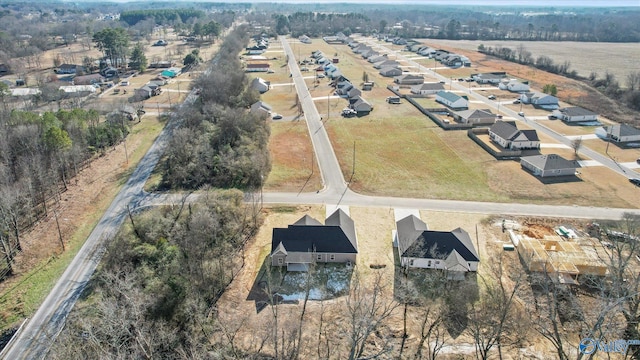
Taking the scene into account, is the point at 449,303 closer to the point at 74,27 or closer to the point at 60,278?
the point at 60,278

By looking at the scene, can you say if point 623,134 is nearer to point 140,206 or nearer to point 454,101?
point 454,101

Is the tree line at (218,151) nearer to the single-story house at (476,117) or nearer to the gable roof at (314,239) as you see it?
the gable roof at (314,239)

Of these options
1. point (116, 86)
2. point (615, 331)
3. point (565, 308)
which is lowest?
point (565, 308)

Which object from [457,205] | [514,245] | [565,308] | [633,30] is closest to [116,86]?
[457,205]

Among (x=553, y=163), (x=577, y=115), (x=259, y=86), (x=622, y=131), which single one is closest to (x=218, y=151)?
(x=553, y=163)

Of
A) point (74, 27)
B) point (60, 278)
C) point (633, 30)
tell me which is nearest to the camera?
point (60, 278)
